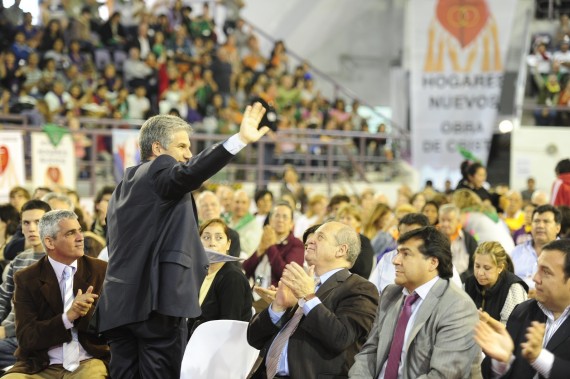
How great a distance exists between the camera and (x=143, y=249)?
5023 mm

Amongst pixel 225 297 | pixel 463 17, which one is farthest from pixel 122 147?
pixel 225 297

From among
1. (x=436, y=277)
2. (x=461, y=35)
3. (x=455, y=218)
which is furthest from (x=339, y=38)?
(x=436, y=277)

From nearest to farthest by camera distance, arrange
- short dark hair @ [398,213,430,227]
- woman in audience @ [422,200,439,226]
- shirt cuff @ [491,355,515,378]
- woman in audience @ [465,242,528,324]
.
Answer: shirt cuff @ [491,355,515,378], woman in audience @ [465,242,528,324], short dark hair @ [398,213,430,227], woman in audience @ [422,200,439,226]

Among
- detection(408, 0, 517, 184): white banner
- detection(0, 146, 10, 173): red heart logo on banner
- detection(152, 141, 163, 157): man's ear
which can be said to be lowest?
detection(0, 146, 10, 173): red heart logo on banner

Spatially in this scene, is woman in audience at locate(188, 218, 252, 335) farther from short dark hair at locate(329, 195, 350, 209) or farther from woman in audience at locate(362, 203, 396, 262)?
short dark hair at locate(329, 195, 350, 209)

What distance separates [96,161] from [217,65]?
4.46 meters

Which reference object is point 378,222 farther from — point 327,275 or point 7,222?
point 327,275

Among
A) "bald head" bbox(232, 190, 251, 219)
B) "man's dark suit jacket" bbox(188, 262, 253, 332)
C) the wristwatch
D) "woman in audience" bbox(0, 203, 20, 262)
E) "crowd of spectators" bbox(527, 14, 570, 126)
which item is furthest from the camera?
"crowd of spectators" bbox(527, 14, 570, 126)

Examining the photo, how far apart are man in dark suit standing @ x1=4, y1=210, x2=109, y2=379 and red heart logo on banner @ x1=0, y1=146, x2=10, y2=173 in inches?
271

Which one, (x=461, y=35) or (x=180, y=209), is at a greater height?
(x=461, y=35)

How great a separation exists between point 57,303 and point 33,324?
0.58 feet

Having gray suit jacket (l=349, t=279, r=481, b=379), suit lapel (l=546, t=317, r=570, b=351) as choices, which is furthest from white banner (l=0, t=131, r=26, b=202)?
suit lapel (l=546, t=317, r=570, b=351)

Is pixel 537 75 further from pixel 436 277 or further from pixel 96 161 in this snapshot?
pixel 436 277

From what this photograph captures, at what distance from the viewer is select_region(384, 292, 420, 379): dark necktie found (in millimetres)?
5156
